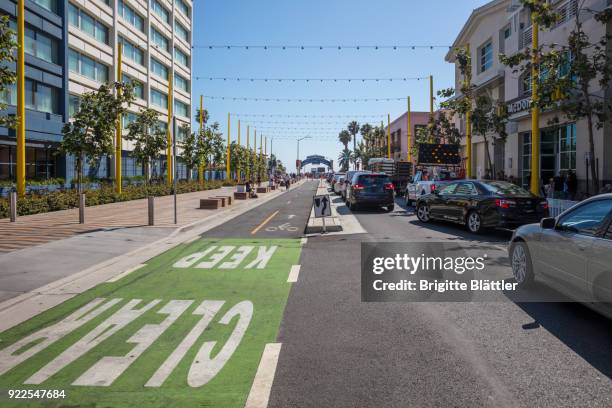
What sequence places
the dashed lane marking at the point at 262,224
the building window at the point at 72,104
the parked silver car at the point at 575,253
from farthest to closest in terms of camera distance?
the building window at the point at 72,104
the dashed lane marking at the point at 262,224
the parked silver car at the point at 575,253

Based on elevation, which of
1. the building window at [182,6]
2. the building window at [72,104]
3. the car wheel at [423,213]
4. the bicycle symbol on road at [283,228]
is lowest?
the bicycle symbol on road at [283,228]

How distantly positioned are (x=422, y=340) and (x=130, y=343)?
2875mm

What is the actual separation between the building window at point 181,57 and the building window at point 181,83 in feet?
6.20

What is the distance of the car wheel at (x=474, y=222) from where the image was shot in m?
13.5

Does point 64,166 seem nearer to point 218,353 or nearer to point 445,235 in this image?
point 445,235

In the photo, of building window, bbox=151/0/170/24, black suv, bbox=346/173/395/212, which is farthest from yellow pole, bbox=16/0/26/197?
building window, bbox=151/0/170/24

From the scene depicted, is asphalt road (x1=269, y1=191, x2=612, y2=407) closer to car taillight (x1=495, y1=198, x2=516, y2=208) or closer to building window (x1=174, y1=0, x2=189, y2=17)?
car taillight (x1=495, y1=198, x2=516, y2=208)

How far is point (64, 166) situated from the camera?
33438mm

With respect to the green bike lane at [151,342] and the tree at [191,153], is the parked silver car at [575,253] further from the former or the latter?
the tree at [191,153]

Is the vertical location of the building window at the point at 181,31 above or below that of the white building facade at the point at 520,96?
above

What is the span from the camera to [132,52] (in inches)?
1794

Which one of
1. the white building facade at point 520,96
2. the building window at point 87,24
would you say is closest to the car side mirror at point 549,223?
the white building facade at point 520,96

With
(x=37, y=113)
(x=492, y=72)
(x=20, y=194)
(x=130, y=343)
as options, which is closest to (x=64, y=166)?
(x=37, y=113)

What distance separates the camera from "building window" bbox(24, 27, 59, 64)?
29.6 metres
